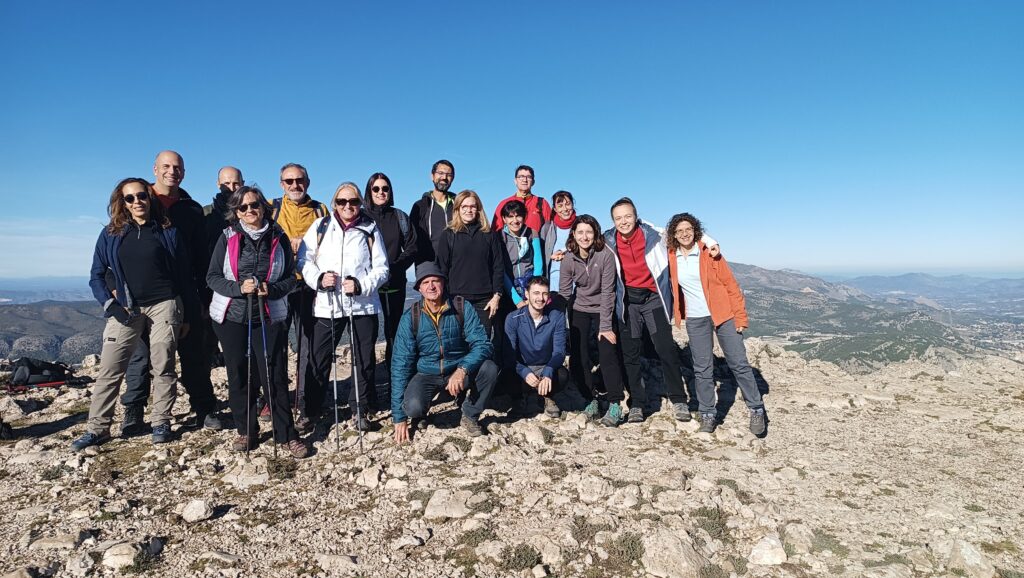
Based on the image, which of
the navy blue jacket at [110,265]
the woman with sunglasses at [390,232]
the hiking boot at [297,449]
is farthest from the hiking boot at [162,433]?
the woman with sunglasses at [390,232]

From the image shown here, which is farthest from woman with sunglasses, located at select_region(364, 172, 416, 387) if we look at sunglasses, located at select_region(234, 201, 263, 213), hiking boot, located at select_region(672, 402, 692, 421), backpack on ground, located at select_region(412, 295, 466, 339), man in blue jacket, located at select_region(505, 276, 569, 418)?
hiking boot, located at select_region(672, 402, 692, 421)

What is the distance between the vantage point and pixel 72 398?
9297mm

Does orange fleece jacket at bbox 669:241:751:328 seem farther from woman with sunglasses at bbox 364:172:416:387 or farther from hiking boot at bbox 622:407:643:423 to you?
woman with sunglasses at bbox 364:172:416:387

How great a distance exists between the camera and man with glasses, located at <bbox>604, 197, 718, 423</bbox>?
754cm

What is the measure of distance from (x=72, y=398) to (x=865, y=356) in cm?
13311

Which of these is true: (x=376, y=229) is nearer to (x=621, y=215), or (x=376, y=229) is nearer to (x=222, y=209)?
(x=222, y=209)

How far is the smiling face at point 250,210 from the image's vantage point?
19.7 ft

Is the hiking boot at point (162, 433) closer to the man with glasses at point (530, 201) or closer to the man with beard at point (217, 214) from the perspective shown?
the man with beard at point (217, 214)

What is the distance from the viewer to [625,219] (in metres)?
7.54

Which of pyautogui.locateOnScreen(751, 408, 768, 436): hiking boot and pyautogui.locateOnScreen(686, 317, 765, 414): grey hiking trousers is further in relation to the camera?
pyautogui.locateOnScreen(751, 408, 768, 436): hiking boot

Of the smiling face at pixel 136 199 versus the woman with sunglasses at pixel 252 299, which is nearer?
the woman with sunglasses at pixel 252 299

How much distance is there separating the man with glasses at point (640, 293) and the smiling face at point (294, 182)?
477 centimetres

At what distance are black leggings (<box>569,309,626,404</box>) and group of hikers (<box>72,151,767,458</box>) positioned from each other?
2 cm

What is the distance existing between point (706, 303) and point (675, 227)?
4.12 ft
